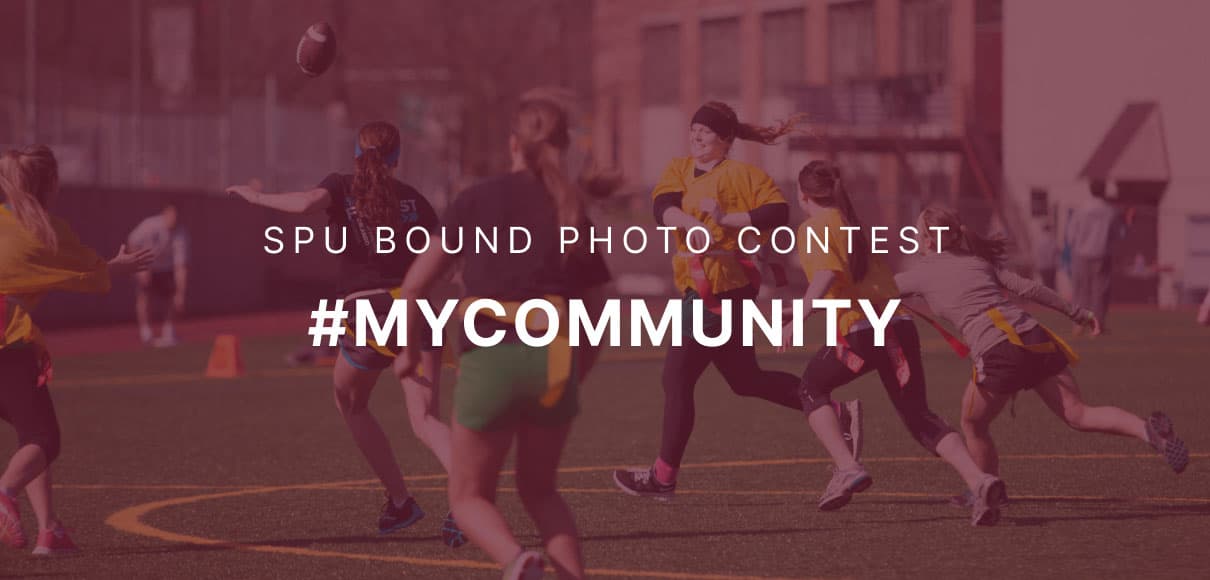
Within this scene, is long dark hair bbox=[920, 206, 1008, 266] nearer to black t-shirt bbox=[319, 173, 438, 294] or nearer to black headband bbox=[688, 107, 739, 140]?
black headband bbox=[688, 107, 739, 140]

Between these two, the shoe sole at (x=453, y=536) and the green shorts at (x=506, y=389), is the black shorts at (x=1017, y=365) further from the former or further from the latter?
the green shorts at (x=506, y=389)

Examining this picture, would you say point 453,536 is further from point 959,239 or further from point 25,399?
point 959,239

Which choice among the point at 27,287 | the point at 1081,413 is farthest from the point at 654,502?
the point at 27,287

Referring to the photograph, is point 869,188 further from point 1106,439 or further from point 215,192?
point 1106,439

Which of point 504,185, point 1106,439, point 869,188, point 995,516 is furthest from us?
point 869,188

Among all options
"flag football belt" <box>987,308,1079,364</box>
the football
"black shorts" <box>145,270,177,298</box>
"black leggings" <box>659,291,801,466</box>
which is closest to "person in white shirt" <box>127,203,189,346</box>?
"black shorts" <box>145,270,177,298</box>

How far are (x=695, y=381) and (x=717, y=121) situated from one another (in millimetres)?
1371

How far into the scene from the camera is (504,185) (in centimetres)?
685

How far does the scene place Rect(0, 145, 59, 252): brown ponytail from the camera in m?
8.80

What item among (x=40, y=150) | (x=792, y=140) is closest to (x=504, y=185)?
(x=40, y=150)

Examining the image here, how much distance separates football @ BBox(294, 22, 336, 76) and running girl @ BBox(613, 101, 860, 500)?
6.32ft

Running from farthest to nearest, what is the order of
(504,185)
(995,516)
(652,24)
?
(652,24) < (995,516) < (504,185)

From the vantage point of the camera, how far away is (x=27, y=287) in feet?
28.9

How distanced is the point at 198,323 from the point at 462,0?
40.2 metres
